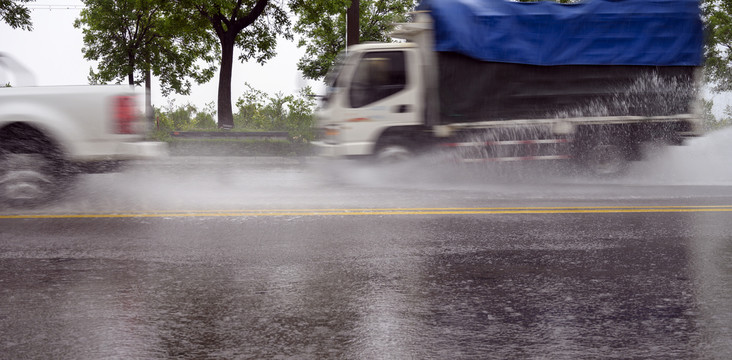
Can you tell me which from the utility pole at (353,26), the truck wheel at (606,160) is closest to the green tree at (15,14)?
the utility pole at (353,26)

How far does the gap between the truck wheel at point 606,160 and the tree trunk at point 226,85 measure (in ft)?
57.6

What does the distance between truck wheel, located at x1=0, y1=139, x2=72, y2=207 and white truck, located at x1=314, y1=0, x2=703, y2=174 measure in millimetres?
4422

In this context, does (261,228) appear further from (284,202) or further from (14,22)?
(14,22)

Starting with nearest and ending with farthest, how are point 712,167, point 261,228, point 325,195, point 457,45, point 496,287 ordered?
point 496,287 < point 261,228 < point 325,195 < point 457,45 < point 712,167

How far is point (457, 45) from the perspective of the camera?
10531mm

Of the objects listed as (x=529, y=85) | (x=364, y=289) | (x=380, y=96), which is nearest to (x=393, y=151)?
(x=380, y=96)

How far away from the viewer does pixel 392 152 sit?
1092 cm

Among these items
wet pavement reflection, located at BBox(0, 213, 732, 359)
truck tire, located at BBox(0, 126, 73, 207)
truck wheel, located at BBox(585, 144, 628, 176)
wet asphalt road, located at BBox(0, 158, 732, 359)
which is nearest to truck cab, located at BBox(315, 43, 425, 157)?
wet asphalt road, located at BBox(0, 158, 732, 359)

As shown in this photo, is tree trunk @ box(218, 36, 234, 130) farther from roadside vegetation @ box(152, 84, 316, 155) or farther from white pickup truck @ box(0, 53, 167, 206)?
white pickup truck @ box(0, 53, 167, 206)

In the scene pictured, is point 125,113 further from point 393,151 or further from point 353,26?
point 353,26

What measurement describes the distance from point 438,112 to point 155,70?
27156 millimetres

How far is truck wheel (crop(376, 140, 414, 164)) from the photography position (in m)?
10.9

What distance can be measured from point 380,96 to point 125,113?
165 inches

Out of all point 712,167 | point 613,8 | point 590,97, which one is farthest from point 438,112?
point 712,167
